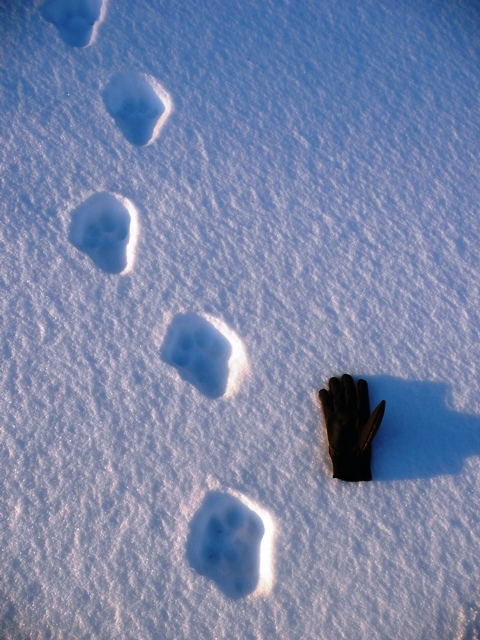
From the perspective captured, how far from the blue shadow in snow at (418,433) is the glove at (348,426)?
47 millimetres

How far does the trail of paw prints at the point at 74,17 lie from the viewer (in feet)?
5.26

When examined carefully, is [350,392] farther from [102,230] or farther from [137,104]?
[137,104]

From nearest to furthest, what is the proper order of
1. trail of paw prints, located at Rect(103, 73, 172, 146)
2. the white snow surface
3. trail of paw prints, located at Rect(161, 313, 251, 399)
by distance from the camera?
the white snow surface < trail of paw prints, located at Rect(161, 313, 251, 399) < trail of paw prints, located at Rect(103, 73, 172, 146)

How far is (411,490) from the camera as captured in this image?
51.6 inches

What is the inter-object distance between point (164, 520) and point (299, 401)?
50cm

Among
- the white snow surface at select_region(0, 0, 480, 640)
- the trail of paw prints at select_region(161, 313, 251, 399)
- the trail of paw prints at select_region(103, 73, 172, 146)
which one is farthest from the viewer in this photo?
the trail of paw prints at select_region(103, 73, 172, 146)

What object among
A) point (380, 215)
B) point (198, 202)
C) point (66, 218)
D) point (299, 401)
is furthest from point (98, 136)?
point (299, 401)

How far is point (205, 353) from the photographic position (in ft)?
4.61

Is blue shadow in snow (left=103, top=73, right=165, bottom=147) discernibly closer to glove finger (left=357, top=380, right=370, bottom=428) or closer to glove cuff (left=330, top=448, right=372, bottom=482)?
glove finger (left=357, top=380, right=370, bottom=428)

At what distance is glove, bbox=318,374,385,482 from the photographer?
4.23 feet

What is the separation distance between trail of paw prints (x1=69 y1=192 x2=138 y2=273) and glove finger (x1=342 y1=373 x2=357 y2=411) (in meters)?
0.75

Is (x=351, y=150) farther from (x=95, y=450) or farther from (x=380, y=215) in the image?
(x=95, y=450)

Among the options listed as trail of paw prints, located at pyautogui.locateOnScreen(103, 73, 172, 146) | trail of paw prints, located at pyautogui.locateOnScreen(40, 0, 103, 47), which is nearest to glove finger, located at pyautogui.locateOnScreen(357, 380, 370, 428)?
trail of paw prints, located at pyautogui.locateOnScreen(103, 73, 172, 146)

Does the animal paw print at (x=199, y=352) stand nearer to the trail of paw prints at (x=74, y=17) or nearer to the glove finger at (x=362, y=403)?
the glove finger at (x=362, y=403)
